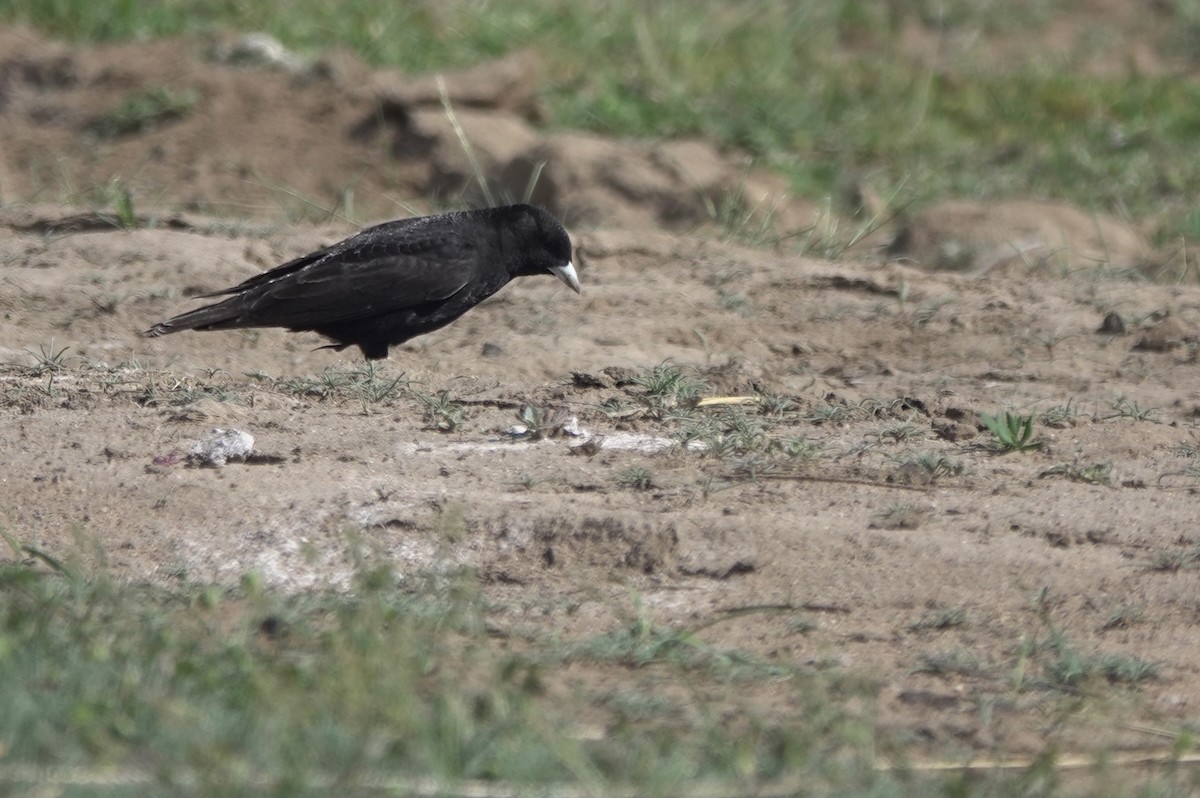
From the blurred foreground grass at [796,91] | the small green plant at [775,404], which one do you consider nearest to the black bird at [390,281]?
the small green plant at [775,404]

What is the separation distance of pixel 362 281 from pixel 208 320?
574 millimetres

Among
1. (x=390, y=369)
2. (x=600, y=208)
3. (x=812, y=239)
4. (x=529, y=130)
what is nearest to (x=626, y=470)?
(x=390, y=369)

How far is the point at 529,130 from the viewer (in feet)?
32.3

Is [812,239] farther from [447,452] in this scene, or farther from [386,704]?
[386,704]

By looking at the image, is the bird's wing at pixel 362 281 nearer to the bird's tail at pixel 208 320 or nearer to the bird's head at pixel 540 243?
the bird's tail at pixel 208 320

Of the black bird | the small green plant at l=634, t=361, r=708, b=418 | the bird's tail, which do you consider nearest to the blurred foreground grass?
the black bird

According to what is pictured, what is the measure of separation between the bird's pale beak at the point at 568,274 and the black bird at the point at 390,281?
1.9 inches

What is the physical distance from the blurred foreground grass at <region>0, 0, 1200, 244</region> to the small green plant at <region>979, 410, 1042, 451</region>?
432 centimetres

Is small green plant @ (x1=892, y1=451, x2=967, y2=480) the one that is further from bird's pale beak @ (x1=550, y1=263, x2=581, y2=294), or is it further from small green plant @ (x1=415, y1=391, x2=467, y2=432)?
bird's pale beak @ (x1=550, y1=263, x2=581, y2=294)

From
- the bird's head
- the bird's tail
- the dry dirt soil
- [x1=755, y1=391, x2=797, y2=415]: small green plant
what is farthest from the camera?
the bird's head

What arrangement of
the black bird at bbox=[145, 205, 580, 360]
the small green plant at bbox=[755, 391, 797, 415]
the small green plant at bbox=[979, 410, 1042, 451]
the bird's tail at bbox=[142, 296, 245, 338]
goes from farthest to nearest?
1. the black bird at bbox=[145, 205, 580, 360]
2. the bird's tail at bbox=[142, 296, 245, 338]
3. the small green plant at bbox=[755, 391, 797, 415]
4. the small green plant at bbox=[979, 410, 1042, 451]

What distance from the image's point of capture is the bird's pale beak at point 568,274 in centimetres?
653

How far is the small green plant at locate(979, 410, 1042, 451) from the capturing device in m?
5.10

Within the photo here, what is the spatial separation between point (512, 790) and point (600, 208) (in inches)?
231
